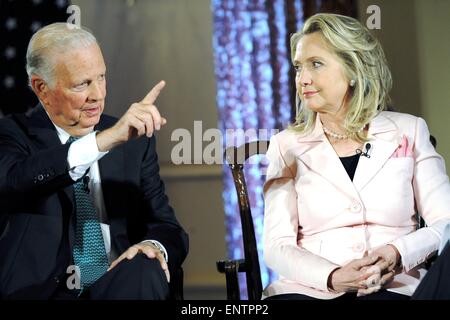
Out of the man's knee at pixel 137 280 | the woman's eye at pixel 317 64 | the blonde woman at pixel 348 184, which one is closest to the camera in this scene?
the man's knee at pixel 137 280

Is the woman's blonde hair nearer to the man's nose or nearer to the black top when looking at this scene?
the black top

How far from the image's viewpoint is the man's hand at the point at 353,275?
2533mm

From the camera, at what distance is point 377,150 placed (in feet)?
9.09

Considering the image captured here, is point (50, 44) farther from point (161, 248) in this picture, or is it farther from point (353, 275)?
point (353, 275)

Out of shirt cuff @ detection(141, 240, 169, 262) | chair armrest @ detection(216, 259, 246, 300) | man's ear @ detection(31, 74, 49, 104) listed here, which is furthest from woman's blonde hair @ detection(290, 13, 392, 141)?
man's ear @ detection(31, 74, 49, 104)

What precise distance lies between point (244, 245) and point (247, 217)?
0.10 m

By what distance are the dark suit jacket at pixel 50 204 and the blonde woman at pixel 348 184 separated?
15.8 inches

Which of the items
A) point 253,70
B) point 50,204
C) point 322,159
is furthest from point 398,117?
point 50,204

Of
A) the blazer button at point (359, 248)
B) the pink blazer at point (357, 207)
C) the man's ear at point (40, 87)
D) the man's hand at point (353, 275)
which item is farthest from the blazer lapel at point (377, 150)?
the man's ear at point (40, 87)

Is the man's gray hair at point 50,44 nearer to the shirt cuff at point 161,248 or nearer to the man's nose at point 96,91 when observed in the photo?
the man's nose at point 96,91

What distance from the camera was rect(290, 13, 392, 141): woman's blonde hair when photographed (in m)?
2.80

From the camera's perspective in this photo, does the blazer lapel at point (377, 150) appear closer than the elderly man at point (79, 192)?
No

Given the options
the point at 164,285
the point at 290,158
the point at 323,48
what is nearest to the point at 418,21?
the point at 323,48
